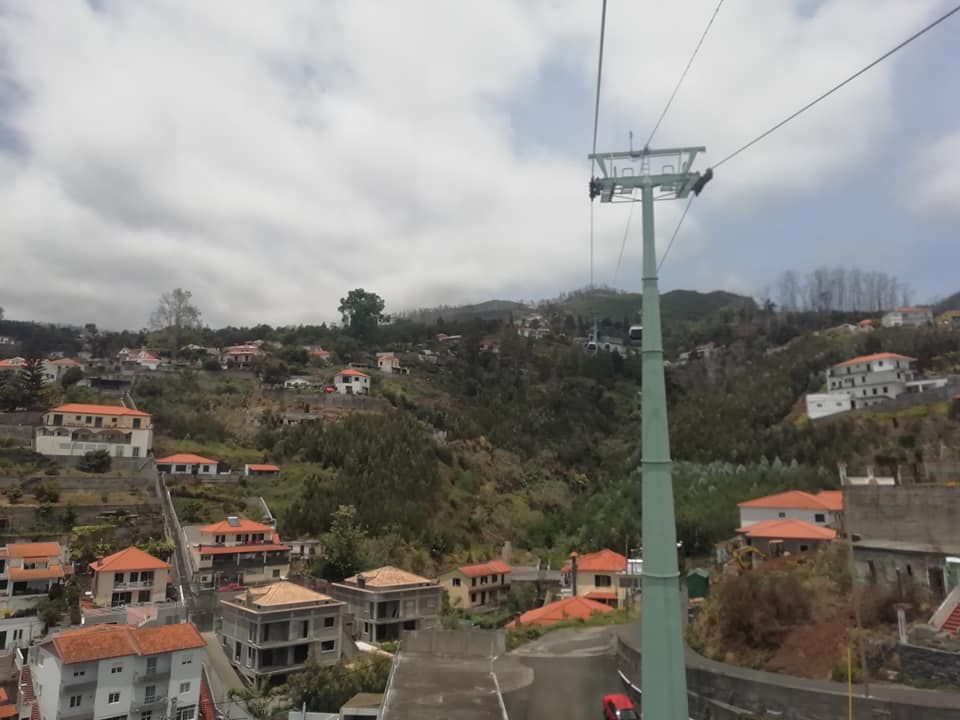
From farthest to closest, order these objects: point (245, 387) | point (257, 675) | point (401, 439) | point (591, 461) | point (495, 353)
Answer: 1. point (495, 353)
2. point (591, 461)
3. point (245, 387)
4. point (401, 439)
5. point (257, 675)

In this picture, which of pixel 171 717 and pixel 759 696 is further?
pixel 171 717

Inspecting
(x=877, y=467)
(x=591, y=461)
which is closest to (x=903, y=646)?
(x=877, y=467)

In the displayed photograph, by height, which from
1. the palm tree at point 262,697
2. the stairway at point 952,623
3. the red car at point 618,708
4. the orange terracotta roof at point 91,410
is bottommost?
the palm tree at point 262,697

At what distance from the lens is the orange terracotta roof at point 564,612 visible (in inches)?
804

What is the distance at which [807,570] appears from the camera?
14844 mm

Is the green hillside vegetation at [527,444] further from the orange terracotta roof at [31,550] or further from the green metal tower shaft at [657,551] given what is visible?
the green metal tower shaft at [657,551]

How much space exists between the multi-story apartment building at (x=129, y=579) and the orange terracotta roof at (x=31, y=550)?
4.81ft

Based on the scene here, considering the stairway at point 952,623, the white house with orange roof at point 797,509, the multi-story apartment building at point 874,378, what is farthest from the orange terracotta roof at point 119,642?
the multi-story apartment building at point 874,378

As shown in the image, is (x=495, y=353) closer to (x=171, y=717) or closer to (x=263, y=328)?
(x=263, y=328)

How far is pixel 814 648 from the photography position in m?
10.7

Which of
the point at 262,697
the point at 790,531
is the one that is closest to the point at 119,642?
the point at 262,697

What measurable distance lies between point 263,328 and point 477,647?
63668 mm

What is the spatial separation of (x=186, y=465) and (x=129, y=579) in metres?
12.0

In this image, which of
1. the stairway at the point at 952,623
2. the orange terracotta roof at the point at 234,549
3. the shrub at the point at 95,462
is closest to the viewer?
the stairway at the point at 952,623
